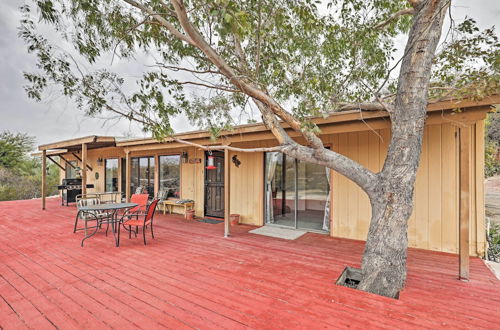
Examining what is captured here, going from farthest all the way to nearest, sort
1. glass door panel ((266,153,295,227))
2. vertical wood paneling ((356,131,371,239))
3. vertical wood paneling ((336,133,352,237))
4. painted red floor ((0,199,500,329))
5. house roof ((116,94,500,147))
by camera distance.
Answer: glass door panel ((266,153,295,227)) → vertical wood paneling ((336,133,352,237)) → vertical wood paneling ((356,131,371,239)) → house roof ((116,94,500,147)) → painted red floor ((0,199,500,329))

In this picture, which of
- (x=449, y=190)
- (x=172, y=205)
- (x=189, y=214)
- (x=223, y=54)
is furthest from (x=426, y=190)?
(x=172, y=205)

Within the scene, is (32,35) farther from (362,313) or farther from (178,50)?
(362,313)

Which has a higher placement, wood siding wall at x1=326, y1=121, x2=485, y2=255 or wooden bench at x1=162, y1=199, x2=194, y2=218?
wood siding wall at x1=326, y1=121, x2=485, y2=255

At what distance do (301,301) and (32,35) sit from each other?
192 inches

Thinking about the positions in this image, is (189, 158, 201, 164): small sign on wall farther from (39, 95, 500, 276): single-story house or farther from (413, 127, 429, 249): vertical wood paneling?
(413, 127, 429, 249): vertical wood paneling

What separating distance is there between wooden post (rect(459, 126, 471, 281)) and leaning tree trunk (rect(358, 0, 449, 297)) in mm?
601

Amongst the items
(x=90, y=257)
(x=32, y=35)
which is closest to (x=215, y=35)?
(x=32, y=35)

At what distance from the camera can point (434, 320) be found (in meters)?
2.06

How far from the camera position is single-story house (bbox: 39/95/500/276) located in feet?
11.6

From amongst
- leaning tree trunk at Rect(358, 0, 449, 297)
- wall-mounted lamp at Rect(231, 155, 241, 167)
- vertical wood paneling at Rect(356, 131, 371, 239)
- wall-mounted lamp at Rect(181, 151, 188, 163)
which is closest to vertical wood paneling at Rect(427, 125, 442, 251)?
vertical wood paneling at Rect(356, 131, 371, 239)

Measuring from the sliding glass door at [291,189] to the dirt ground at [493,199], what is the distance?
230 inches

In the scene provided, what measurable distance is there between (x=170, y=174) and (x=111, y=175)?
13.4 feet

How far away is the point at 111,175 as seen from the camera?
10.0m

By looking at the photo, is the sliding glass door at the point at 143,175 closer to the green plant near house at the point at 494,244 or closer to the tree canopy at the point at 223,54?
the tree canopy at the point at 223,54
